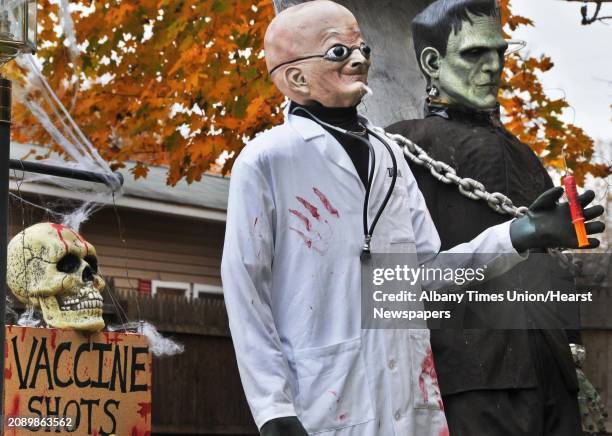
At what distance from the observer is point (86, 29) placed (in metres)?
11.1

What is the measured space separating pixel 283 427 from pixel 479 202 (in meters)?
1.36

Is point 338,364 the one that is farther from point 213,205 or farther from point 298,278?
point 213,205

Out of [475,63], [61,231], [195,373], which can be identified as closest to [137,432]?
[61,231]

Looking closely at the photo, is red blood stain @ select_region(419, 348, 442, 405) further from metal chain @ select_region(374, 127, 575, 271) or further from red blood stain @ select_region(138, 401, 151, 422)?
red blood stain @ select_region(138, 401, 151, 422)

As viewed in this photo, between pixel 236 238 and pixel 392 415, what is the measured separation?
2.00ft

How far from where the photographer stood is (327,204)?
3.70m

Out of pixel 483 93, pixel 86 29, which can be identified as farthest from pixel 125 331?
pixel 86 29

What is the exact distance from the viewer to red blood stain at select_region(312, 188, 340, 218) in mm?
3693

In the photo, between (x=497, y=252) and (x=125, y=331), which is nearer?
(x=497, y=252)

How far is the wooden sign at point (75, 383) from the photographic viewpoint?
5285mm

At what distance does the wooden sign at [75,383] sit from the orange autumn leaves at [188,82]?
4614mm

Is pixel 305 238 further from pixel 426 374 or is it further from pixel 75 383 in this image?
pixel 75 383

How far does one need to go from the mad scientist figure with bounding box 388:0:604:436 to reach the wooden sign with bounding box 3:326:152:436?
5.35 ft

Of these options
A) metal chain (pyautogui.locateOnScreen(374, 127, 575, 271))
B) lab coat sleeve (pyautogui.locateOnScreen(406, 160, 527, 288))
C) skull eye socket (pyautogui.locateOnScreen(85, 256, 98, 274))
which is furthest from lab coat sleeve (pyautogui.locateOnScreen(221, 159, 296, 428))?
skull eye socket (pyautogui.locateOnScreen(85, 256, 98, 274))
